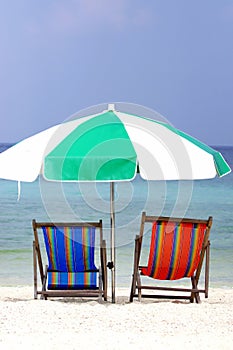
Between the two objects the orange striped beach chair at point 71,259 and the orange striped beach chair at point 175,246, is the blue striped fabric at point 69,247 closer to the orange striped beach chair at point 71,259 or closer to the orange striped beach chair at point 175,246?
the orange striped beach chair at point 71,259

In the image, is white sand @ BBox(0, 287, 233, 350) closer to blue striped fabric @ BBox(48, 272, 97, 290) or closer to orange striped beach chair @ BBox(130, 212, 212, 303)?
blue striped fabric @ BBox(48, 272, 97, 290)

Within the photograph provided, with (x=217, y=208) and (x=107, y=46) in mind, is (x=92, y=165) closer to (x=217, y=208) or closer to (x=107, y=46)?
(x=217, y=208)

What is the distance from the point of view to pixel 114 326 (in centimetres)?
455

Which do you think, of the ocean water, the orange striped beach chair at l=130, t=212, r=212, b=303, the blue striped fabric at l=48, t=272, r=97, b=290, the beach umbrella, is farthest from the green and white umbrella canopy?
the ocean water

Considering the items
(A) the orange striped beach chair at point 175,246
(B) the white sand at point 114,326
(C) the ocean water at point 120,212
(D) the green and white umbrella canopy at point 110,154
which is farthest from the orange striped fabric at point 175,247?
(C) the ocean water at point 120,212

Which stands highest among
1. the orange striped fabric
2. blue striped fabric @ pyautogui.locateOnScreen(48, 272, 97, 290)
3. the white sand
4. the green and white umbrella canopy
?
the green and white umbrella canopy

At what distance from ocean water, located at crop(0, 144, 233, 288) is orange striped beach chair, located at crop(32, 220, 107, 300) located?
2286 mm

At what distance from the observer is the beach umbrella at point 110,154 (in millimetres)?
4844

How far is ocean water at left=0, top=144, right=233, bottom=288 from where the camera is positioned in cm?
1010

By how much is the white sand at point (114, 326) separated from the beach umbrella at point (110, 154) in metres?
0.90

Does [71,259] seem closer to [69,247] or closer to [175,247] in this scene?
[69,247]

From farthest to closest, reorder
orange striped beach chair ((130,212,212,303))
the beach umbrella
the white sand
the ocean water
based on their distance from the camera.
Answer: the ocean water < orange striped beach chair ((130,212,212,303)) < the beach umbrella < the white sand

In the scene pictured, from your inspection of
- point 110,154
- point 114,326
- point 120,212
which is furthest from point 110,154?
point 120,212

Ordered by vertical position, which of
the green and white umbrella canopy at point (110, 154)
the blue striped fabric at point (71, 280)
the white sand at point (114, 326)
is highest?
the green and white umbrella canopy at point (110, 154)
